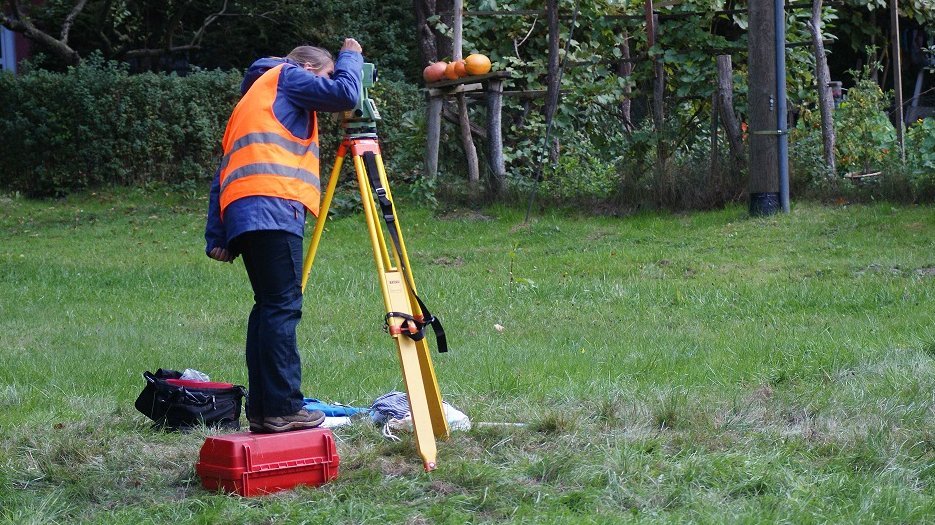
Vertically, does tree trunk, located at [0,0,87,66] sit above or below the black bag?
above

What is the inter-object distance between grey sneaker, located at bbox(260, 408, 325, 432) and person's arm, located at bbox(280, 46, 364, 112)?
4.15ft

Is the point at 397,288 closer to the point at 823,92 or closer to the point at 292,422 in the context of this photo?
the point at 292,422

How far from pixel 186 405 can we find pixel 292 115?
1.63 metres

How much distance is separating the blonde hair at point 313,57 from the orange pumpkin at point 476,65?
8923mm

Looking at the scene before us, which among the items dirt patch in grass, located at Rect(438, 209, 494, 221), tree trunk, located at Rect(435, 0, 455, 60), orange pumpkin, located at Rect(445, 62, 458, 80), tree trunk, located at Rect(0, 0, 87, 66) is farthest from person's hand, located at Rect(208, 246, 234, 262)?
tree trunk, located at Rect(0, 0, 87, 66)

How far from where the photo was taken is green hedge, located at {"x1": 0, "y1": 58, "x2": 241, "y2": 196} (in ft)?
62.8

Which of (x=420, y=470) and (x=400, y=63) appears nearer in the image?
(x=420, y=470)

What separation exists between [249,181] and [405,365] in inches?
38.0

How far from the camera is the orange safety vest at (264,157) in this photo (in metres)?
4.53

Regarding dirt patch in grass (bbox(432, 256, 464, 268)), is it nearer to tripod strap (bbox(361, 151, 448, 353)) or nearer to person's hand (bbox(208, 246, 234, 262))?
tripod strap (bbox(361, 151, 448, 353))

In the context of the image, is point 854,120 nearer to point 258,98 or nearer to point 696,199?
point 696,199

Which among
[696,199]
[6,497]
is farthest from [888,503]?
[696,199]

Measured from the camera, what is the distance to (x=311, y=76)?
4641 mm

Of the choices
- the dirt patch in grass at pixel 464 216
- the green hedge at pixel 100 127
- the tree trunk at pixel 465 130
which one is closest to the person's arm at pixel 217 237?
the dirt patch in grass at pixel 464 216
